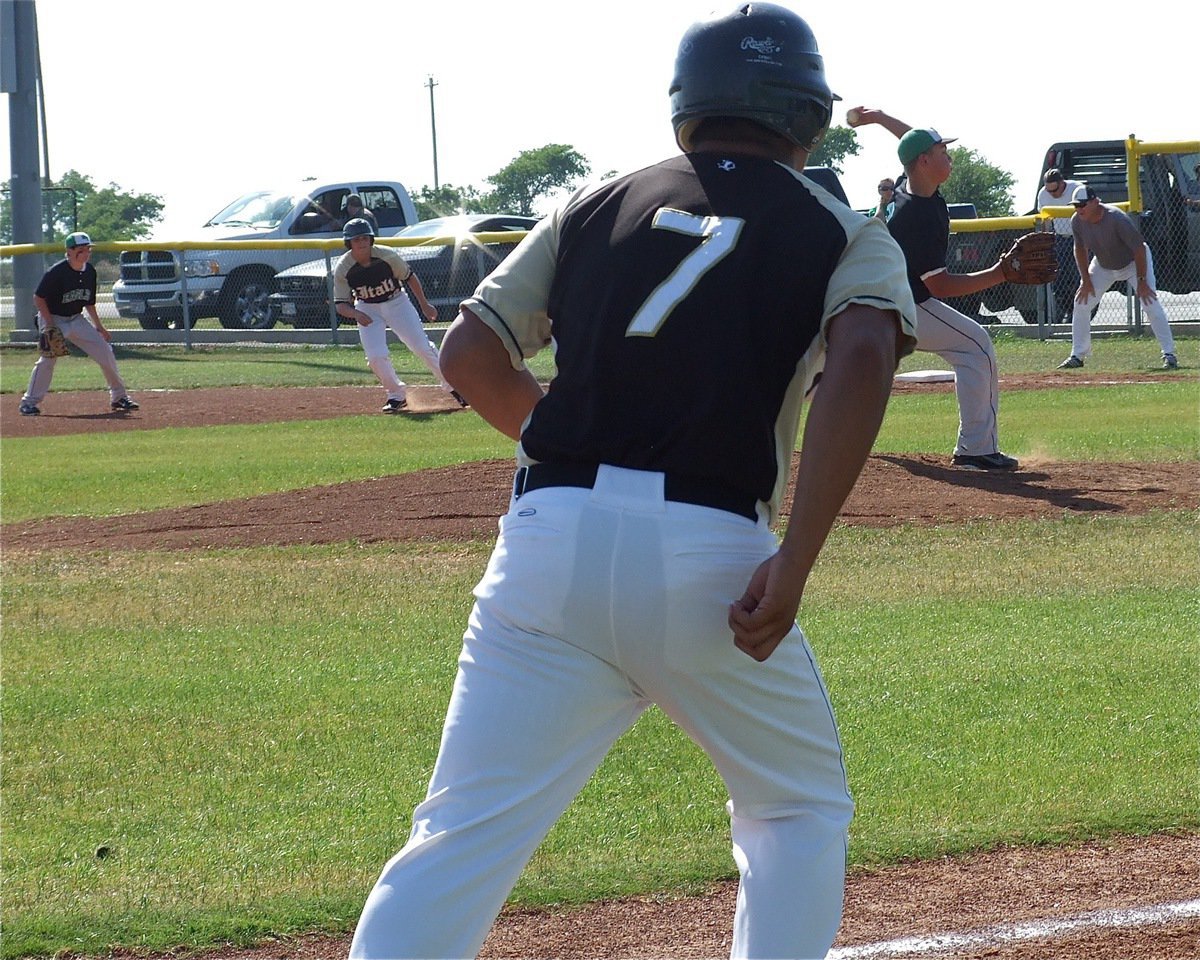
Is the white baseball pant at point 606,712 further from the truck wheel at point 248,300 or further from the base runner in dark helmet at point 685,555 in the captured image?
the truck wheel at point 248,300

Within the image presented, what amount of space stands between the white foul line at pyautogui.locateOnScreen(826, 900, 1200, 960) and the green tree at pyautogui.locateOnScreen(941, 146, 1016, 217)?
9225cm

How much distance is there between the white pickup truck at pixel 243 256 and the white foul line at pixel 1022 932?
26.3m

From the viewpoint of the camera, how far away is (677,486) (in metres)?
2.64

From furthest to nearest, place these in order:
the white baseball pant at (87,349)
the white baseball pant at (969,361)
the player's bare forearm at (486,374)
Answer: the white baseball pant at (87,349), the white baseball pant at (969,361), the player's bare forearm at (486,374)

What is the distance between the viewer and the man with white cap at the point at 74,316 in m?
19.0

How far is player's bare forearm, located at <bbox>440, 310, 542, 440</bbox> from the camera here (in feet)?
10.0

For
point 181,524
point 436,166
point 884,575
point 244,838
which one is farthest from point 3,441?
point 436,166

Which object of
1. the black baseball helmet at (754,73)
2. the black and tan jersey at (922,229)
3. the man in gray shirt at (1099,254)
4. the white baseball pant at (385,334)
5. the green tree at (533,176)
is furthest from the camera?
the green tree at (533,176)

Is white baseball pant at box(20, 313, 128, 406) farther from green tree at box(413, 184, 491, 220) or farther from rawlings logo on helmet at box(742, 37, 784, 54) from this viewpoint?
green tree at box(413, 184, 491, 220)

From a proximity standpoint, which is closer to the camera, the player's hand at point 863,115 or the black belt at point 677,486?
the black belt at point 677,486

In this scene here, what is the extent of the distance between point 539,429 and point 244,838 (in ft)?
8.18

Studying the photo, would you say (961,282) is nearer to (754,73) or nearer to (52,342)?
(754,73)

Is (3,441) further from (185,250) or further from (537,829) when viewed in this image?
(537,829)

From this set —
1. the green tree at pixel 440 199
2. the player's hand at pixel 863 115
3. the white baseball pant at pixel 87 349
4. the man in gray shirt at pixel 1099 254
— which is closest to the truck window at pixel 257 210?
the white baseball pant at pixel 87 349
